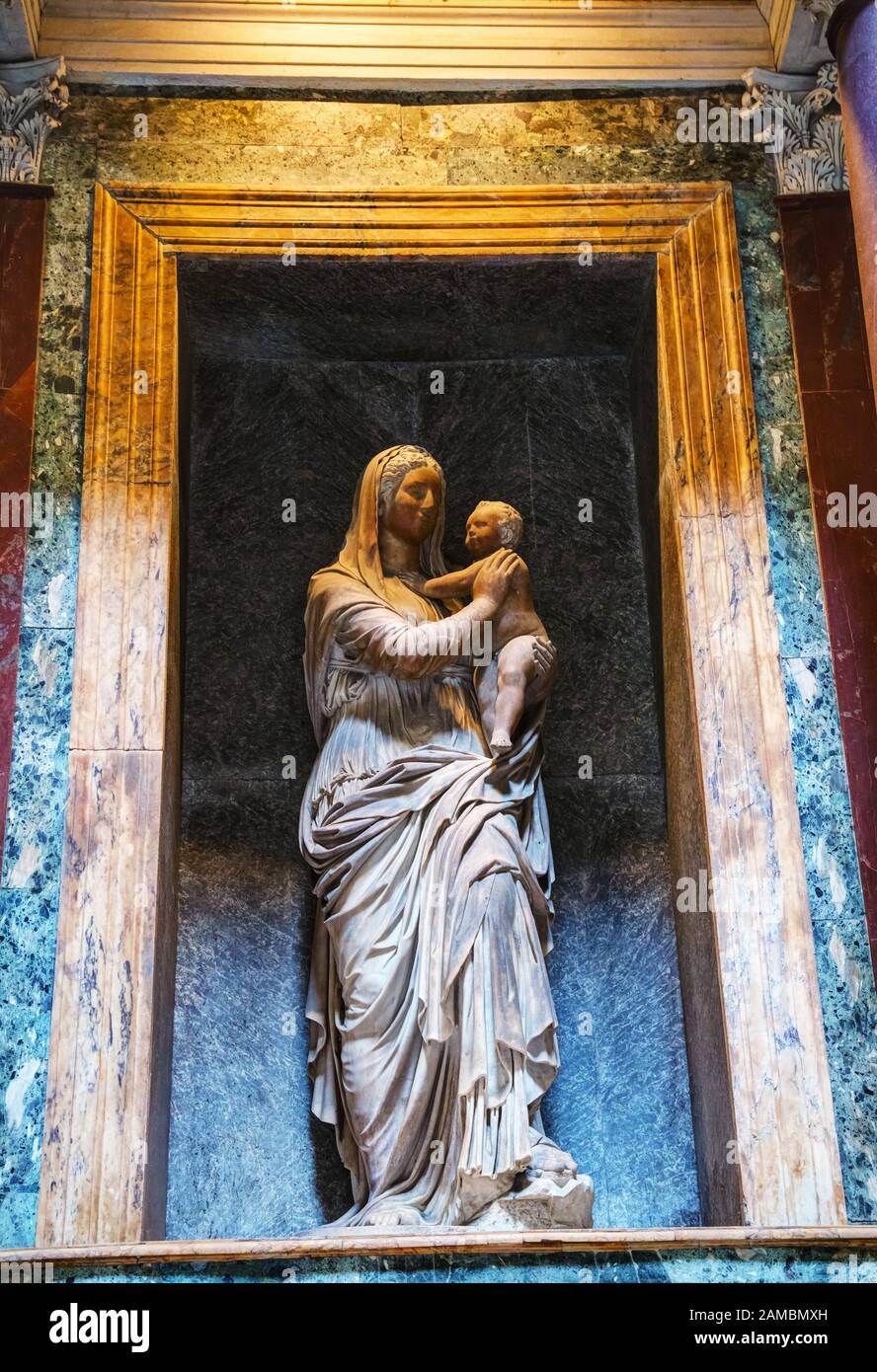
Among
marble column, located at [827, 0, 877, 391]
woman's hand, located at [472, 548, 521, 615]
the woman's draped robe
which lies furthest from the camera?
woman's hand, located at [472, 548, 521, 615]

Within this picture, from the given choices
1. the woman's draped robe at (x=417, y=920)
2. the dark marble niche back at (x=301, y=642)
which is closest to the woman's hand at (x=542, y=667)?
the woman's draped robe at (x=417, y=920)

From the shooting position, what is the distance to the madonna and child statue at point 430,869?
236 inches

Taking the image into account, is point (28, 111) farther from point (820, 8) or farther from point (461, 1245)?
point (461, 1245)

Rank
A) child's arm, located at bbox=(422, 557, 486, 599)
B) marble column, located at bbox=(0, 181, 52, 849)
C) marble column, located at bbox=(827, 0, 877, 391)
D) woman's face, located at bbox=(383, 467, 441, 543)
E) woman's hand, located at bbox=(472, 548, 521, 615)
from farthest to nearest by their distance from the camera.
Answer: woman's face, located at bbox=(383, 467, 441, 543)
child's arm, located at bbox=(422, 557, 486, 599)
woman's hand, located at bbox=(472, 548, 521, 615)
marble column, located at bbox=(0, 181, 52, 849)
marble column, located at bbox=(827, 0, 877, 391)

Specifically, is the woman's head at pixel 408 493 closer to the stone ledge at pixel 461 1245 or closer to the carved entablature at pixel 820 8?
the carved entablature at pixel 820 8

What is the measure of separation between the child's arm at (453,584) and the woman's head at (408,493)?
253 mm

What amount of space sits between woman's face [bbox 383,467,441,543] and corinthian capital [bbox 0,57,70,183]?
73.8 inches

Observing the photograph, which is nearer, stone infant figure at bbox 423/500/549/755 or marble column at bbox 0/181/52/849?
marble column at bbox 0/181/52/849

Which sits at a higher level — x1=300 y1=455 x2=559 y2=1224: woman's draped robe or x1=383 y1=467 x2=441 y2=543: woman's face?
x1=383 y1=467 x2=441 y2=543: woman's face

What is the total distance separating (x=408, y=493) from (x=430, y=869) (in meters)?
1.62

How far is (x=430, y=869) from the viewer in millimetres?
6434

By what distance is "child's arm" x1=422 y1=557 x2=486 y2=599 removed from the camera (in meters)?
7.12

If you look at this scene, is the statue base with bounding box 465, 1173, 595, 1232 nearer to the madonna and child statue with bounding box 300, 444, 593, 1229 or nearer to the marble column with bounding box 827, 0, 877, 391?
the madonna and child statue with bounding box 300, 444, 593, 1229

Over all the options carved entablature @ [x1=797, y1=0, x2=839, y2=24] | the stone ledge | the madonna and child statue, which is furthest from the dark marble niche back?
the stone ledge
